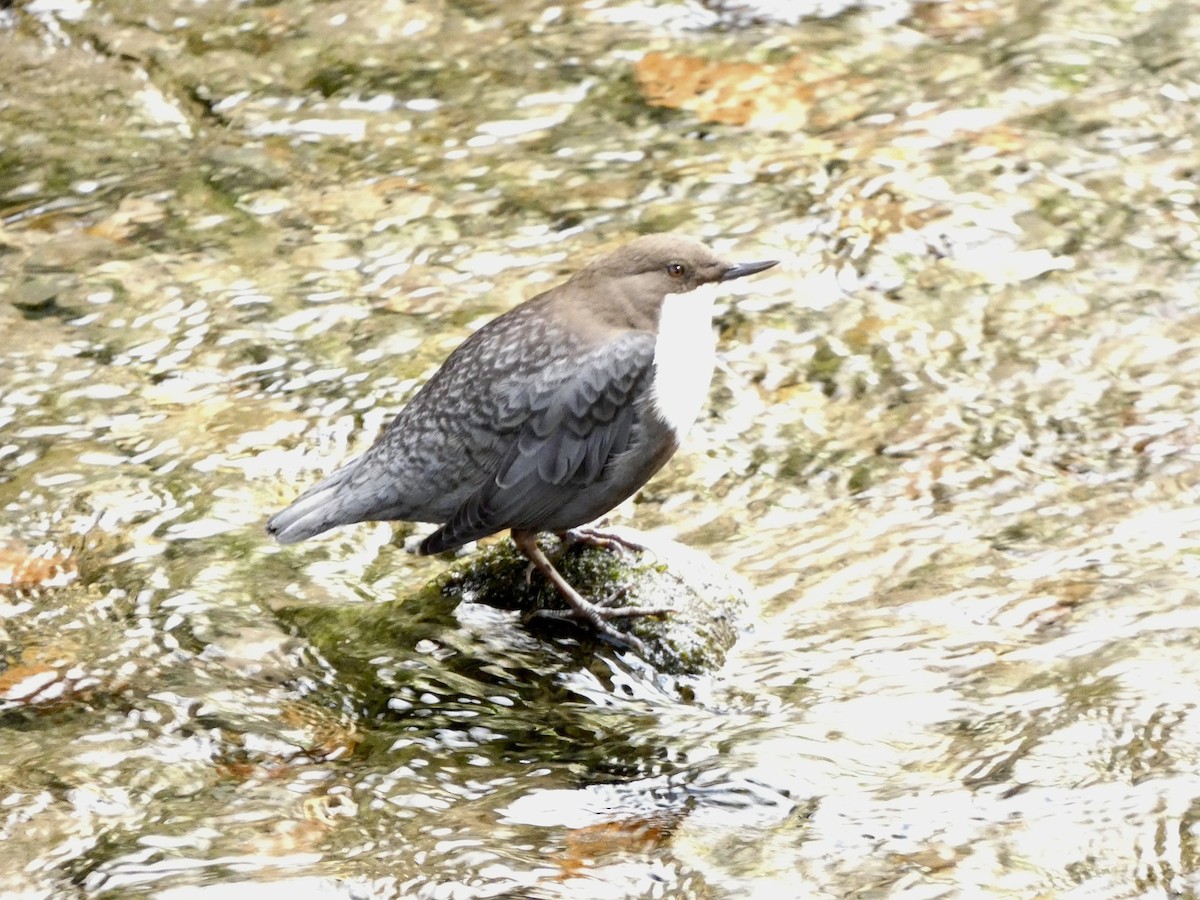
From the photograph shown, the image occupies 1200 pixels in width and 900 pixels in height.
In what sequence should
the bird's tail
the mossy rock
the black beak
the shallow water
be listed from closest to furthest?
the shallow water → the bird's tail → the mossy rock → the black beak

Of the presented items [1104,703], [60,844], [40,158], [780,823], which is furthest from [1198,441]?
[40,158]

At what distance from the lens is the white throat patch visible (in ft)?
13.2

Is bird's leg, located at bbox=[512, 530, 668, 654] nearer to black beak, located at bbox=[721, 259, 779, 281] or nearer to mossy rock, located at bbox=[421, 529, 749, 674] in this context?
mossy rock, located at bbox=[421, 529, 749, 674]

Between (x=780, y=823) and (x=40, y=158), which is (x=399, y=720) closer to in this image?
(x=780, y=823)

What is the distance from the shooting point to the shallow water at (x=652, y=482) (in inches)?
132

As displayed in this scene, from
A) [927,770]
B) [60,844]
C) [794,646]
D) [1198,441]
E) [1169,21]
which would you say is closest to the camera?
[60,844]

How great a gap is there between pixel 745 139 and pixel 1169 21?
2.16 metres

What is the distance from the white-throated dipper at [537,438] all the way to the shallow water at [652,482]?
313 millimetres

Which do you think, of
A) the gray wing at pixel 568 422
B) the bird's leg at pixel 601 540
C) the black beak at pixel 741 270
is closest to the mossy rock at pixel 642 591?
the bird's leg at pixel 601 540

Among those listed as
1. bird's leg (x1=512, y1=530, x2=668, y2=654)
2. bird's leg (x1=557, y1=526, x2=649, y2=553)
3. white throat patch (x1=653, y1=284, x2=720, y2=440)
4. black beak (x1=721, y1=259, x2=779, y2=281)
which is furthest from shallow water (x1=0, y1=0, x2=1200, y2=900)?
black beak (x1=721, y1=259, x2=779, y2=281)

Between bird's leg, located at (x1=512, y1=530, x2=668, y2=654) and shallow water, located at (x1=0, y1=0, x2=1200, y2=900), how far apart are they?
0.21 feet

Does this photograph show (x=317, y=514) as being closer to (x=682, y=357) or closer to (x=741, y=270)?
(x=682, y=357)

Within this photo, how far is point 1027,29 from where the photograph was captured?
285 inches

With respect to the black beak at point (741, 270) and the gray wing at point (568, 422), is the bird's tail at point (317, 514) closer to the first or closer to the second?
the gray wing at point (568, 422)
